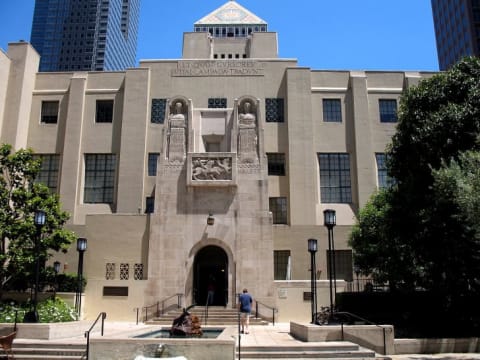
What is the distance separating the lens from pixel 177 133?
26312mm

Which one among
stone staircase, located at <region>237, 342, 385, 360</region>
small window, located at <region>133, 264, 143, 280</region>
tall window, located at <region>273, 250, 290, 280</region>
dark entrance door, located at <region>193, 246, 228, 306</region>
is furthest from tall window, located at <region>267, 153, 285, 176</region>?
stone staircase, located at <region>237, 342, 385, 360</region>

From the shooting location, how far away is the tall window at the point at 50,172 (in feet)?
116

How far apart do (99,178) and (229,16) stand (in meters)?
44.9

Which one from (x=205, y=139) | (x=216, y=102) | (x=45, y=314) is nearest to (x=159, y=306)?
(x=45, y=314)

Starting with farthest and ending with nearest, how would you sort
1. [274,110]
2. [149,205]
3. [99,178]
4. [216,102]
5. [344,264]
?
[274,110] → [216,102] → [99,178] → [149,205] → [344,264]

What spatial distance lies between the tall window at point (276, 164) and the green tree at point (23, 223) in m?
15.4

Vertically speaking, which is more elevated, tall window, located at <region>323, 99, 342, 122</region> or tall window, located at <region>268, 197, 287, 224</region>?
tall window, located at <region>323, 99, 342, 122</region>

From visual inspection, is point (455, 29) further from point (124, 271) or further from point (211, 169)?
point (124, 271)

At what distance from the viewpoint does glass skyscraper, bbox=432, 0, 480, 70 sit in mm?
71500

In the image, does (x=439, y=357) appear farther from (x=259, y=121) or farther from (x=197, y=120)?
(x=197, y=120)

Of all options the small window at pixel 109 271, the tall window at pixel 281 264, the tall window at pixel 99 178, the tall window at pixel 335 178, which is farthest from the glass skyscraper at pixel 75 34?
the small window at pixel 109 271

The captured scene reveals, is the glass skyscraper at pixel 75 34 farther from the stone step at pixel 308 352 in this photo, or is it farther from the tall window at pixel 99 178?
the stone step at pixel 308 352

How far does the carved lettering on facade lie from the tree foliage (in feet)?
27.0

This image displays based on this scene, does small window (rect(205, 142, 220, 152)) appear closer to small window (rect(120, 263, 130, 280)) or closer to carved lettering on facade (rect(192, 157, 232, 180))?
carved lettering on facade (rect(192, 157, 232, 180))
